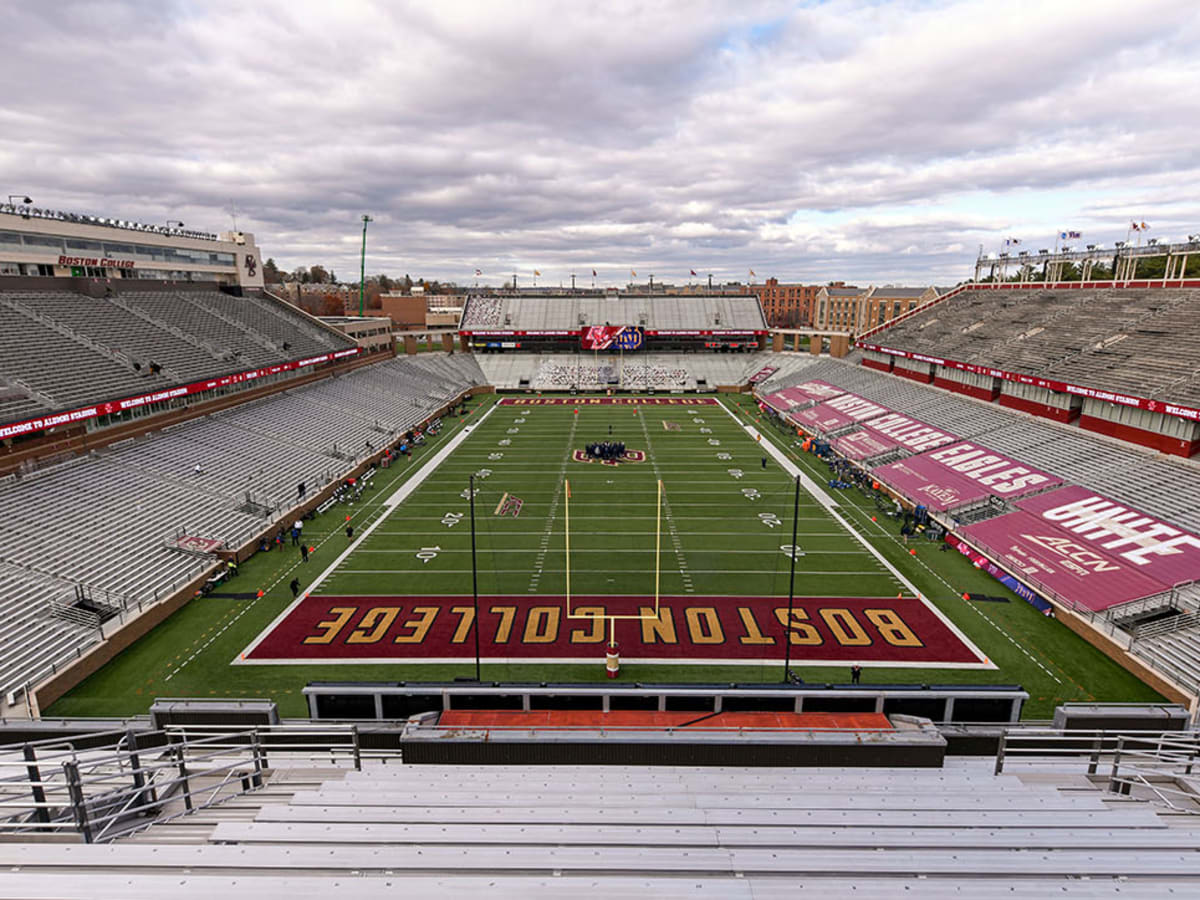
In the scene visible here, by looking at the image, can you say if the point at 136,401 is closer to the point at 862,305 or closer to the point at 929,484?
the point at 929,484

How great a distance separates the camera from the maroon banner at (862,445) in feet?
121

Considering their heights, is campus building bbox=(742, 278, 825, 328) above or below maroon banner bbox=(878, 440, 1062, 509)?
above

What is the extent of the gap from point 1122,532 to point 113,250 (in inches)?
2137

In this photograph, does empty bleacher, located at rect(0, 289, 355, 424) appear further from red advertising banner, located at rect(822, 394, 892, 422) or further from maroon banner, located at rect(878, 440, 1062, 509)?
red advertising banner, located at rect(822, 394, 892, 422)

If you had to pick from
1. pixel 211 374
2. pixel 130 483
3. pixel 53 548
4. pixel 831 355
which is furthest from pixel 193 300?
pixel 831 355

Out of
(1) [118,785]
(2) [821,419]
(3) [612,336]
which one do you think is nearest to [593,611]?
(1) [118,785]

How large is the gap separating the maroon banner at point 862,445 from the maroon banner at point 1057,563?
37.3 ft

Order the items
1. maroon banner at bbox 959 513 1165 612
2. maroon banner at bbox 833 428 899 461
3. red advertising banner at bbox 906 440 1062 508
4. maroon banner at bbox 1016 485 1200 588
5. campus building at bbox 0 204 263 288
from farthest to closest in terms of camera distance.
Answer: maroon banner at bbox 833 428 899 461, campus building at bbox 0 204 263 288, red advertising banner at bbox 906 440 1062 508, maroon banner at bbox 1016 485 1200 588, maroon banner at bbox 959 513 1165 612

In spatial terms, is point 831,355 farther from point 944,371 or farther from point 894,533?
point 894,533

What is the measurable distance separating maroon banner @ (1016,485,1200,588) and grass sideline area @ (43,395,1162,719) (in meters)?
3.94

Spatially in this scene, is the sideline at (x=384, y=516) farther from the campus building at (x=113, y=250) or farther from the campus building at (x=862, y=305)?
the campus building at (x=862, y=305)

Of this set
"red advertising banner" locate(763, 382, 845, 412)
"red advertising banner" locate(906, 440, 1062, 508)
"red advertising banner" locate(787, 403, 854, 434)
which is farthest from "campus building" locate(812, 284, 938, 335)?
"red advertising banner" locate(906, 440, 1062, 508)

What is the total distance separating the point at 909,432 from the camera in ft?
125

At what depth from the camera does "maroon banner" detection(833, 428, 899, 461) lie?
3679 centimetres
